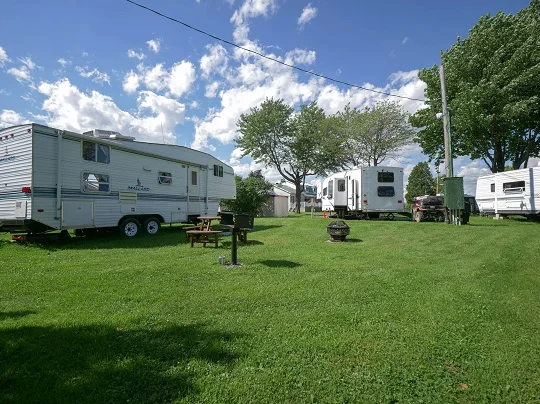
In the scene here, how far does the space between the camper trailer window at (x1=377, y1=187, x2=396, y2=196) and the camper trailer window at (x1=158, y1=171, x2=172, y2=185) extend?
35.2ft

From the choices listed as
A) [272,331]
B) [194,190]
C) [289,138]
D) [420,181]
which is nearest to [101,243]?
[194,190]

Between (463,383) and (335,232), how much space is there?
24.0 feet

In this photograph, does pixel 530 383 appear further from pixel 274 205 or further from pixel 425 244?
pixel 274 205

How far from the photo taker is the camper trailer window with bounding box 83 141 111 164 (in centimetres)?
992

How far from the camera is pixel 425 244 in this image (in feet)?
29.2

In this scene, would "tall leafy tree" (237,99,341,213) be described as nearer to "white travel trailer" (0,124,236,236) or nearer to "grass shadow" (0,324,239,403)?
"white travel trailer" (0,124,236,236)

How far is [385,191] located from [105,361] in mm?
16418

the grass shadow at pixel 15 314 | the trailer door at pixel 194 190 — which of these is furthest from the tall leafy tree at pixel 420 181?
the grass shadow at pixel 15 314

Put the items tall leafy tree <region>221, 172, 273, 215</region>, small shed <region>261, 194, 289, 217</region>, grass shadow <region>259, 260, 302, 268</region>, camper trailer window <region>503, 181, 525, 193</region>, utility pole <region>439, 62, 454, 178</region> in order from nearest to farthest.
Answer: grass shadow <region>259, 260, 302, 268</region> < utility pole <region>439, 62, 454, 178</region> < camper trailer window <region>503, 181, 525, 193</region> < tall leafy tree <region>221, 172, 273, 215</region> < small shed <region>261, 194, 289, 217</region>

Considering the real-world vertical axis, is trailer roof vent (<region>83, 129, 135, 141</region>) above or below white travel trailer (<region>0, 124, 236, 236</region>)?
above

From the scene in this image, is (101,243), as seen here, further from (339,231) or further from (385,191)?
(385,191)

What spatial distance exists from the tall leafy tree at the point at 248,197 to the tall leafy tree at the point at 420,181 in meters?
27.9

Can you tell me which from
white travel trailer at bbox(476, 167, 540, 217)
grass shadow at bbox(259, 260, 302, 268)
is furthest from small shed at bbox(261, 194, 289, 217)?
grass shadow at bbox(259, 260, 302, 268)

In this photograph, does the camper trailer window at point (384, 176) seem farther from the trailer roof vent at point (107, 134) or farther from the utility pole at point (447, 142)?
the trailer roof vent at point (107, 134)
